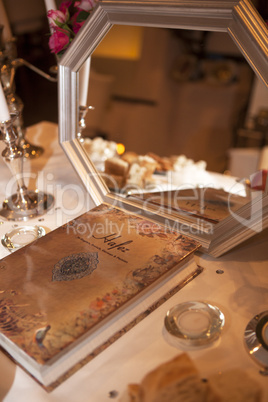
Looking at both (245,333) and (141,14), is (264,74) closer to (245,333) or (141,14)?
(141,14)

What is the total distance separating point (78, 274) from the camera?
421 mm

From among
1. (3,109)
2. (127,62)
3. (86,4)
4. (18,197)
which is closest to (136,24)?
(86,4)

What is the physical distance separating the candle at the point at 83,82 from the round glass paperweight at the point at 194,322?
37 centimetres

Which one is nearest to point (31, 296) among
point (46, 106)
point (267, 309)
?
point (267, 309)

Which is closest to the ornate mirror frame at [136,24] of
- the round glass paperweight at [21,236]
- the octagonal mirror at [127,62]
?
the octagonal mirror at [127,62]

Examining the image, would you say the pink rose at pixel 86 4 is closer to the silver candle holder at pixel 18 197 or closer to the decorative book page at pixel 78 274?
the silver candle holder at pixel 18 197

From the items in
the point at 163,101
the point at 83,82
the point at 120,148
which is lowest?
the point at 163,101

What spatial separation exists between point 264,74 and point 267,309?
272mm

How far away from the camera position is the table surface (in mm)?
334

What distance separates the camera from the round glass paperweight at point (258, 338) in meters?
0.35

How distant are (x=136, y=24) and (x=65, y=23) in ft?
0.48

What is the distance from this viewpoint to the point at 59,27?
56cm

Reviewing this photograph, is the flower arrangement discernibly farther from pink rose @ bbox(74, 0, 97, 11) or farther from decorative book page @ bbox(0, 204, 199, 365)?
decorative book page @ bbox(0, 204, 199, 365)

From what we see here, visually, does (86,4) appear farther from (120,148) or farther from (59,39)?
(120,148)
